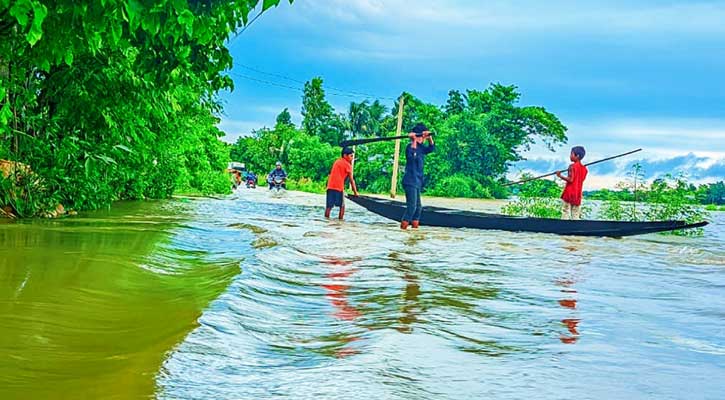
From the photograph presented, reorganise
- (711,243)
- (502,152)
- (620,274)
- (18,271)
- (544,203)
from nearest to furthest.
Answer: (18,271)
(620,274)
(711,243)
(544,203)
(502,152)

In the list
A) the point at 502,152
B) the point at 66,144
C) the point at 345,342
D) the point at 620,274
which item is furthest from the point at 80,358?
the point at 502,152

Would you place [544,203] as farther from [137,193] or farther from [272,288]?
[272,288]

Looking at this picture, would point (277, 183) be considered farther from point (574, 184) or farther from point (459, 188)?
point (574, 184)

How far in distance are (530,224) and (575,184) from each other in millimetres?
1151

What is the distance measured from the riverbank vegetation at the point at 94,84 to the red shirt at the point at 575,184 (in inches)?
272

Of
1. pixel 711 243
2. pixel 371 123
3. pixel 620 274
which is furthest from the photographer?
pixel 371 123

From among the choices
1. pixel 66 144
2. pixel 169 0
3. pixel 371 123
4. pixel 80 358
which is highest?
pixel 371 123

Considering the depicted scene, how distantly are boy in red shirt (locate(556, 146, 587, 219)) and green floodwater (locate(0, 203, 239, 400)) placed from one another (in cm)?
724

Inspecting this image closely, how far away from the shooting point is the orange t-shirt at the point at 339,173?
16328 mm

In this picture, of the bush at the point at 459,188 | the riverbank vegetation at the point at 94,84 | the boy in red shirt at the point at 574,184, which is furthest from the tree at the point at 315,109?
the boy in red shirt at the point at 574,184

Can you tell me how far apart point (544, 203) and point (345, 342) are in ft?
52.9

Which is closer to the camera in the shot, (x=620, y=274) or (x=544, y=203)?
(x=620, y=274)

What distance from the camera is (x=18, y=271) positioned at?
22.4 feet

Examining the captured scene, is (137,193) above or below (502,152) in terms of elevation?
below
